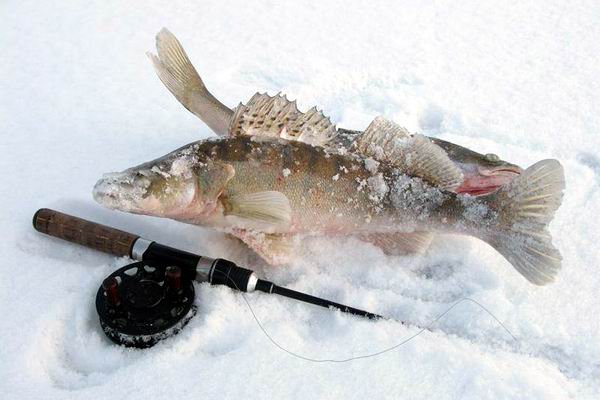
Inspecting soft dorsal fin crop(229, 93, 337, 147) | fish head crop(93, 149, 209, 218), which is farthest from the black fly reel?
soft dorsal fin crop(229, 93, 337, 147)

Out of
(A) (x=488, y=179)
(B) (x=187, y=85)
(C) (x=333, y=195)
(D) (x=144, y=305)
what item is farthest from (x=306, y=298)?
(B) (x=187, y=85)

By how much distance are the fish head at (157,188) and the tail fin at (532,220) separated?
4.12 feet

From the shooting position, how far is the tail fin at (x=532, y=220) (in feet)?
7.09

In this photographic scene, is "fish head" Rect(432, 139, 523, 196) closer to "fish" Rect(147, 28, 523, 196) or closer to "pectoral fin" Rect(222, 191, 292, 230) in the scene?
"fish" Rect(147, 28, 523, 196)

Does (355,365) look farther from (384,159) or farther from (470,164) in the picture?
(470,164)

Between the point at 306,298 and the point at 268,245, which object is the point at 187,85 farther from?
the point at 306,298

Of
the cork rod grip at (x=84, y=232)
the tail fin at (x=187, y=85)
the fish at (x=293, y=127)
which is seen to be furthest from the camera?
the tail fin at (x=187, y=85)

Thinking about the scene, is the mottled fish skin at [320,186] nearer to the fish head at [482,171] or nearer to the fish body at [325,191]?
the fish body at [325,191]

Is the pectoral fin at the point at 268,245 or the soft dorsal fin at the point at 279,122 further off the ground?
the soft dorsal fin at the point at 279,122

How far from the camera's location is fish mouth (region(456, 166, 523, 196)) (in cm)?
266

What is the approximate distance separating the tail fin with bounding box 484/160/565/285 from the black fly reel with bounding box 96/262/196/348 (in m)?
1.28

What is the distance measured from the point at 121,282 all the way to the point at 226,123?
105 cm

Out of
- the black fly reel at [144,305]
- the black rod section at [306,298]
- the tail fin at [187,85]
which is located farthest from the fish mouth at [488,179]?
the black fly reel at [144,305]

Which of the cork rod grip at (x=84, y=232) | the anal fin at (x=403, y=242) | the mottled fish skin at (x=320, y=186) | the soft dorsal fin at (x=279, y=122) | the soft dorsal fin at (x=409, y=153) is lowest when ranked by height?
the cork rod grip at (x=84, y=232)
